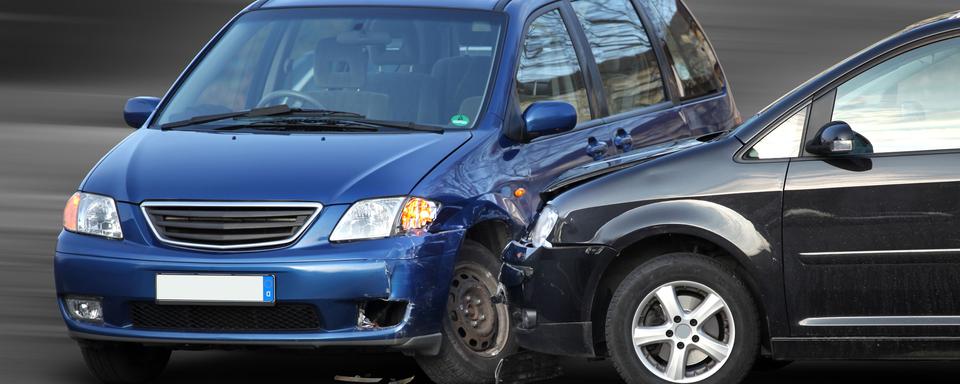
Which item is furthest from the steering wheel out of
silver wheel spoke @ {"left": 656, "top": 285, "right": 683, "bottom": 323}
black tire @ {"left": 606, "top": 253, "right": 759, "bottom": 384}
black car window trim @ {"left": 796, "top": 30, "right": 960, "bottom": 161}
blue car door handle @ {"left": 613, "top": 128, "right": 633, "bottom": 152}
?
black car window trim @ {"left": 796, "top": 30, "right": 960, "bottom": 161}

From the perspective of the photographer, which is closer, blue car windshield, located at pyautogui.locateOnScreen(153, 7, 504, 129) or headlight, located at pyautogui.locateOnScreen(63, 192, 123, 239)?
headlight, located at pyautogui.locateOnScreen(63, 192, 123, 239)

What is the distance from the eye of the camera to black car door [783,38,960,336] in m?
7.42

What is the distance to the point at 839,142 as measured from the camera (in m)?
7.50

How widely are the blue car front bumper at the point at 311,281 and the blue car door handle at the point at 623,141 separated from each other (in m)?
1.71

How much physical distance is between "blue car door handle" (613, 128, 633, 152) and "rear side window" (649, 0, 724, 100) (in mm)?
981

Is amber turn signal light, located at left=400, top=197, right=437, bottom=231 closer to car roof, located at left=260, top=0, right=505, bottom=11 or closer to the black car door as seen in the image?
the black car door

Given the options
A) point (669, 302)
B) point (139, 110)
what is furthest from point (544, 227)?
point (139, 110)

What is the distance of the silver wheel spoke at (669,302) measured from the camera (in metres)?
7.69

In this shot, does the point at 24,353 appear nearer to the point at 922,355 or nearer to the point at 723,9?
the point at 922,355

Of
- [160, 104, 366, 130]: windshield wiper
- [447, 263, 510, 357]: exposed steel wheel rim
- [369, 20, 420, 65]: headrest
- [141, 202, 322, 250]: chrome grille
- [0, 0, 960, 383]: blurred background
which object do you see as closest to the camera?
[141, 202, 322, 250]: chrome grille

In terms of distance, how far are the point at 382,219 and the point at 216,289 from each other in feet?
2.35

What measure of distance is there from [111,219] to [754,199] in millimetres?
2642

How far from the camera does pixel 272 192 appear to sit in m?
7.95

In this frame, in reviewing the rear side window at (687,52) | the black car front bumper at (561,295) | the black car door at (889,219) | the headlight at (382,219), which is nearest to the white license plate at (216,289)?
the headlight at (382,219)
